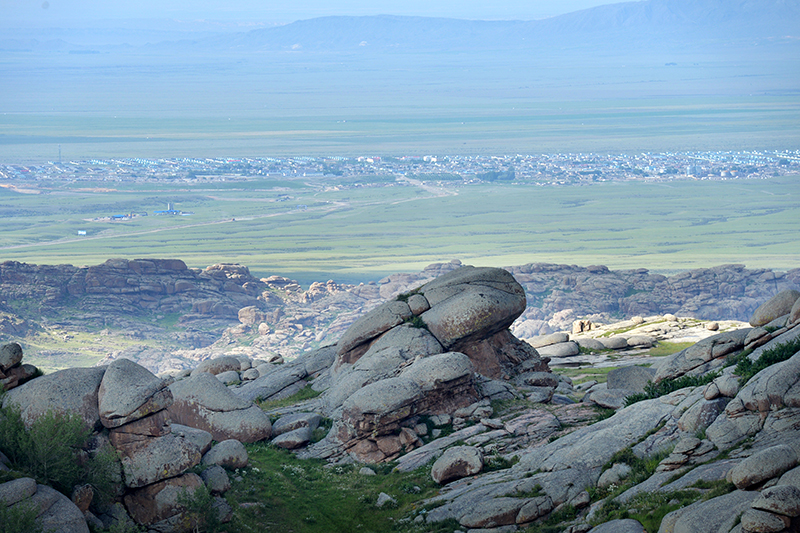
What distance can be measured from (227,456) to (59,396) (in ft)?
22.0

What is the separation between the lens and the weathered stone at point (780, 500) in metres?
16.0

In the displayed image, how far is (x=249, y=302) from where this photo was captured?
6649 inches

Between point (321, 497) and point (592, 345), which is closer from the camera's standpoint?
point (321, 497)

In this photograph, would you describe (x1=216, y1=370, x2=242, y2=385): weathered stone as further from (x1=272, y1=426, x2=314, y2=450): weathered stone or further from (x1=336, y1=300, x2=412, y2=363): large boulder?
(x1=272, y1=426, x2=314, y2=450): weathered stone

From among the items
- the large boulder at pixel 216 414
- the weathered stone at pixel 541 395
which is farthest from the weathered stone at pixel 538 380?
the large boulder at pixel 216 414

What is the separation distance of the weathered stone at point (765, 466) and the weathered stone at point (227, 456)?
18.2 m

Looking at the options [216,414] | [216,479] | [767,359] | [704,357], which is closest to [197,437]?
[216,479]

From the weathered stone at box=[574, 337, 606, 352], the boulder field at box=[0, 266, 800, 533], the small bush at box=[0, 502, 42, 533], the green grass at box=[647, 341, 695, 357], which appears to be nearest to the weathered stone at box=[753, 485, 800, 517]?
the boulder field at box=[0, 266, 800, 533]

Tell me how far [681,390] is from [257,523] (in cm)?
1636

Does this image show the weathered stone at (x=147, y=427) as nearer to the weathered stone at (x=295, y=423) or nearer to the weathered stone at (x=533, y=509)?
the weathered stone at (x=295, y=423)

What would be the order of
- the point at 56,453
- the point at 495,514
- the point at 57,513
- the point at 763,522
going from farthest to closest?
the point at 56,453 < the point at 495,514 < the point at 57,513 < the point at 763,522

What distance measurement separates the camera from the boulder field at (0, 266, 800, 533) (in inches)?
803

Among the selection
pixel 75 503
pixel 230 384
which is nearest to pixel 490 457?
pixel 75 503

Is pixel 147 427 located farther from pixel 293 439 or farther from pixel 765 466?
pixel 765 466
